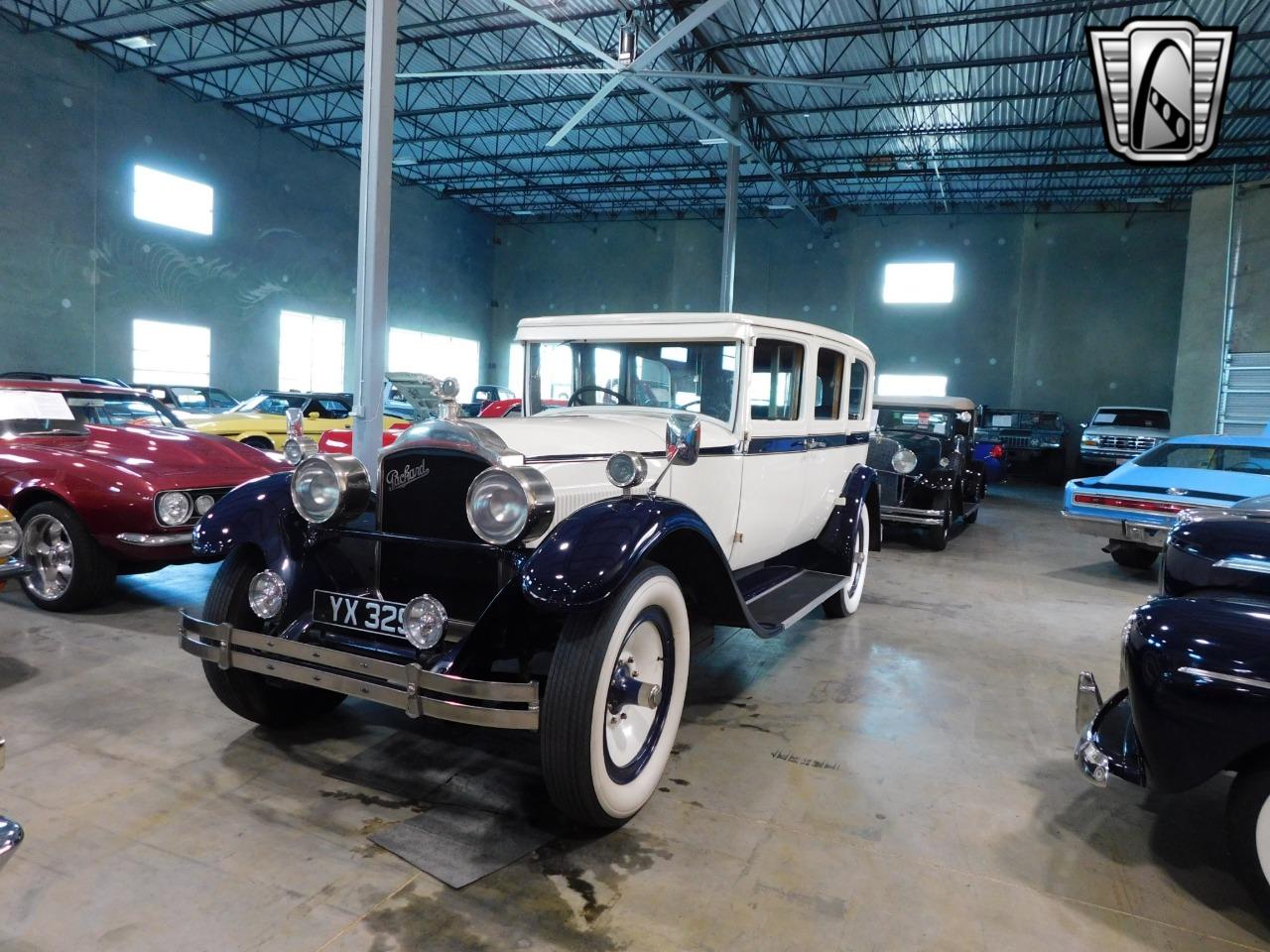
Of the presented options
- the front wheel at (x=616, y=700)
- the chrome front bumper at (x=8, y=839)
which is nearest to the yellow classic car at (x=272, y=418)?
the front wheel at (x=616, y=700)

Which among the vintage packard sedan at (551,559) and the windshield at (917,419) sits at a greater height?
the windshield at (917,419)

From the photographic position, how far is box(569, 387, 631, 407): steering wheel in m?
3.90

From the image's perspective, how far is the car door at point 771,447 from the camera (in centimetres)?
369

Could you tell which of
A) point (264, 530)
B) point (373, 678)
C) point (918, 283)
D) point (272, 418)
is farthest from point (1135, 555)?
point (918, 283)

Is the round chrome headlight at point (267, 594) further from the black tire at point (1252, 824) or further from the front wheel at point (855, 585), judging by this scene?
the front wheel at point (855, 585)

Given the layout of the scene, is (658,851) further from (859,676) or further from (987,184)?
(987,184)

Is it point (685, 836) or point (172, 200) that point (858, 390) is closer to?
point (685, 836)

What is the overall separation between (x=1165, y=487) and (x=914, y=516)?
2.21m

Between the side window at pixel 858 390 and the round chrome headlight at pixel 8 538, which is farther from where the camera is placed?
the side window at pixel 858 390

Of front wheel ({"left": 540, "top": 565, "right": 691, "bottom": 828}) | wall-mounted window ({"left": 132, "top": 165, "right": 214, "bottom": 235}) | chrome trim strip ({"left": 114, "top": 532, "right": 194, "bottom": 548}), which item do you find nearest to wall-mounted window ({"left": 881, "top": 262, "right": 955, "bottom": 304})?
wall-mounted window ({"left": 132, "top": 165, "right": 214, "bottom": 235})

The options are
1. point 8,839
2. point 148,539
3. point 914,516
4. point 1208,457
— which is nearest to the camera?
point 8,839

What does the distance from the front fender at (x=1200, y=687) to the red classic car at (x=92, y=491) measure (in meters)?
4.30

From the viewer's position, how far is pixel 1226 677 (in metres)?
2.02

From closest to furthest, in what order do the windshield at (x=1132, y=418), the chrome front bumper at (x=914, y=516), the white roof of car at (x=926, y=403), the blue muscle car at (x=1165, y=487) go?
1. the blue muscle car at (x=1165, y=487)
2. the chrome front bumper at (x=914, y=516)
3. the white roof of car at (x=926, y=403)
4. the windshield at (x=1132, y=418)
